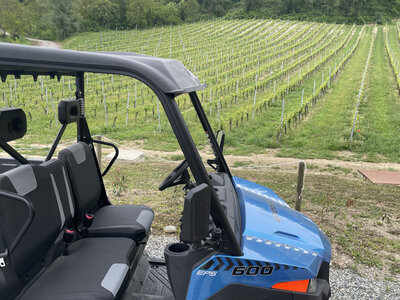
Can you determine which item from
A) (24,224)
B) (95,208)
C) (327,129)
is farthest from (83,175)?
(327,129)

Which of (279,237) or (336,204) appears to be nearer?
(279,237)

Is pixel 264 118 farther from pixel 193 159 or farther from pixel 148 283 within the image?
pixel 193 159

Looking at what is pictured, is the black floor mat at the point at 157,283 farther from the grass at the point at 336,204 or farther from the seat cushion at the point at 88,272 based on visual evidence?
the grass at the point at 336,204

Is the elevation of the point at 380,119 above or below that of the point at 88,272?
below

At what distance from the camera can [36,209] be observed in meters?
2.48

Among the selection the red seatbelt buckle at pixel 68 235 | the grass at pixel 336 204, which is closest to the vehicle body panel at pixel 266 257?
the red seatbelt buckle at pixel 68 235

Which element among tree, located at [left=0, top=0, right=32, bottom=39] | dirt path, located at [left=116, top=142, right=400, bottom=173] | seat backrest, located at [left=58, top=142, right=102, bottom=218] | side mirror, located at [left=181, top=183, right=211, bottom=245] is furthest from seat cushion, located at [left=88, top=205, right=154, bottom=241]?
tree, located at [left=0, top=0, right=32, bottom=39]

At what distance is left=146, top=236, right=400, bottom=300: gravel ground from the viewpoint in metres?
3.54

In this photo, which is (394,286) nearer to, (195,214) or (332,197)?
(332,197)

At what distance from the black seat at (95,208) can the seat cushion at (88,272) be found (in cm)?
11

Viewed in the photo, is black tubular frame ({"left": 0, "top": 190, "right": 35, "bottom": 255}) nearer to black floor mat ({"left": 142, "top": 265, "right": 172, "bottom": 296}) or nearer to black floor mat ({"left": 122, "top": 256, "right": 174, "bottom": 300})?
black floor mat ({"left": 122, "top": 256, "right": 174, "bottom": 300})

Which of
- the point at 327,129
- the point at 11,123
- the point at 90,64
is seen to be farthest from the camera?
the point at 327,129

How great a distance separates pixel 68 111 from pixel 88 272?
4.51 feet

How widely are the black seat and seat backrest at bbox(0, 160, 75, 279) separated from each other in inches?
4.1
